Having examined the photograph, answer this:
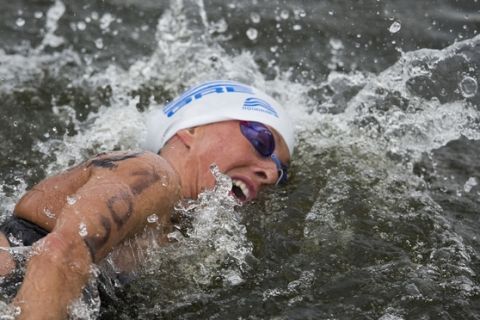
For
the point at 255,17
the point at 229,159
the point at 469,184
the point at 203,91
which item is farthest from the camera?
the point at 255,17

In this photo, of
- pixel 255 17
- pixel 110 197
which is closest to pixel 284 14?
pixel 255 17

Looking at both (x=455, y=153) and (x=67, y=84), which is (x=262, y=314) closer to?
(x=455, y=153)

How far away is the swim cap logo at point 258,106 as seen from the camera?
16.3ft

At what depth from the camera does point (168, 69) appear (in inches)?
284

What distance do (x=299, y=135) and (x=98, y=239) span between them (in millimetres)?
2884

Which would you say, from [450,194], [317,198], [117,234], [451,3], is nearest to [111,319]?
[117,234]

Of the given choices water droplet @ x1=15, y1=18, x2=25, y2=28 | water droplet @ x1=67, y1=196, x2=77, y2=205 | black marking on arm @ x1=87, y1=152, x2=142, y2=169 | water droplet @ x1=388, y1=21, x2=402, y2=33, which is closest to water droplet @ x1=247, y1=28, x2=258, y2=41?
water droplet @ x1=388, y1=21, x2=402, y2=33

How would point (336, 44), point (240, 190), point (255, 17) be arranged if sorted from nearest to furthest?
point (240, 190) < point (336, 44) < point (255, 17)

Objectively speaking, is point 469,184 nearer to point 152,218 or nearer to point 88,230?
point 152,218

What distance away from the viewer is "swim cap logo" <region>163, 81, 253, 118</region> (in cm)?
504

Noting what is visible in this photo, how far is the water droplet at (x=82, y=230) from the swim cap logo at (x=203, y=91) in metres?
1.49

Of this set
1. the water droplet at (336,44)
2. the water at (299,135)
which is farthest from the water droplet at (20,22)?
the water droplet at (336,44)

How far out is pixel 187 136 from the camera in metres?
4.85

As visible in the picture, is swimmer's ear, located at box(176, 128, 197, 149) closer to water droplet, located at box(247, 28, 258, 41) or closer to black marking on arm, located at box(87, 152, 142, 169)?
black marking on arm, located at box(87, 152, 142, 169)
